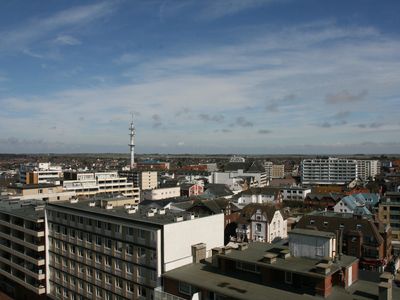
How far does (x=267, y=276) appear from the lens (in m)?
28.3

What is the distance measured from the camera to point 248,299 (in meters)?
25.5

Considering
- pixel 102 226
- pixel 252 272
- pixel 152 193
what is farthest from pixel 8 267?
pixel 152 193

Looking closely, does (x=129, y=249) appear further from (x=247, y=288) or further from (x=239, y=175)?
(x=239, y=175)

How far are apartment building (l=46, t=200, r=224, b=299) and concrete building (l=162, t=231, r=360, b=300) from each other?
7.15 feet

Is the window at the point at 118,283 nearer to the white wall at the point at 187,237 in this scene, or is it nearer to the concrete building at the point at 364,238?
the white wall at the point at 187,237

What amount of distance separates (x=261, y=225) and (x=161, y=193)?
59.5m

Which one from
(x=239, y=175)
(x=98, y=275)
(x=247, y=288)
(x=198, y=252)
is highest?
(x=198, y=252)

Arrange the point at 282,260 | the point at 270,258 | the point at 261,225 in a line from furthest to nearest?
the point at 261,225
the point at 282,260
the point at 270,258

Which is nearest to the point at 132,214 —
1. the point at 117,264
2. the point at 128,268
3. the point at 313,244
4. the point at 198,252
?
the point at 117,264

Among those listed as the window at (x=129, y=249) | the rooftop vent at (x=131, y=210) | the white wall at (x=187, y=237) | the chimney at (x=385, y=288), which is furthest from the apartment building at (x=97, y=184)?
the chimney at (x=385, y=288)

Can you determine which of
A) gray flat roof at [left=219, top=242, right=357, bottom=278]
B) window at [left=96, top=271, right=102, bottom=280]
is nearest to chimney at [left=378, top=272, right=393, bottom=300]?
gray flat roof at [left=219, top=242, right=357, bottom=278]

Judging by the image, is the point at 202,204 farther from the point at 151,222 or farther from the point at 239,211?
the point at 151,222

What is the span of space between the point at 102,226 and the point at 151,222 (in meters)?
7.34

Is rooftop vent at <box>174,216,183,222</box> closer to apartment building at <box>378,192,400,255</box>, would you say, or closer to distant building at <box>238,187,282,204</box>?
apartment building at <box>378,192,400,255</box>
